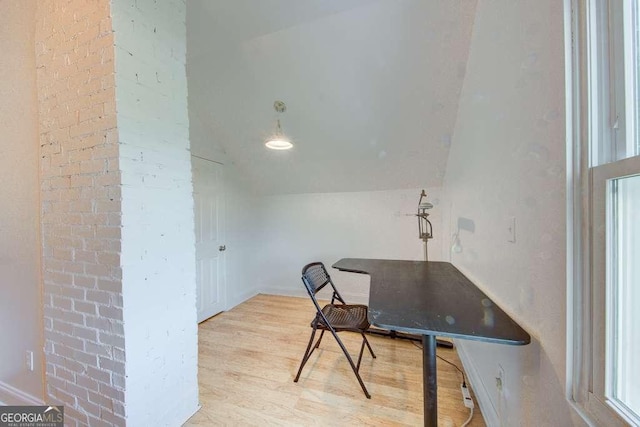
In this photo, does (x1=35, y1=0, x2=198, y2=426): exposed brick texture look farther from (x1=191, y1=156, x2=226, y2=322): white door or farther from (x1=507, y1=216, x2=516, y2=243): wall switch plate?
(x1=507, y1=216, x2=516, y2=243): wall switch plate

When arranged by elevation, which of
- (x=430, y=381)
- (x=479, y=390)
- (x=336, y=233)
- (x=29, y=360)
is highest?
(x=336, y=233)

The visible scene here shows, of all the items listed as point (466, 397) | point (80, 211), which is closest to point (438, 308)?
point (466, 397)

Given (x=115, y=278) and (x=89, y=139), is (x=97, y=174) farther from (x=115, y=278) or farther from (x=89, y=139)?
(x=115, y=278)

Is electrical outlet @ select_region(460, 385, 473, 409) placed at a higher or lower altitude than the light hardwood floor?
higher

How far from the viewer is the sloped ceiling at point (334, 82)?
5.55 ft

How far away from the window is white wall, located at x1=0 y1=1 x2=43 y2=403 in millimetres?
2619

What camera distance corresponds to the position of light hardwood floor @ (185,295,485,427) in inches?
56.5

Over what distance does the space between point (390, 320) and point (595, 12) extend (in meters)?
1.19

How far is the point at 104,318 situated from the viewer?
117 centimetres

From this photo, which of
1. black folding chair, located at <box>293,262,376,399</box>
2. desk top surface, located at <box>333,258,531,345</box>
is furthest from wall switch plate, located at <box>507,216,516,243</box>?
black folding chair, located at <box>293,262,376,399</box>

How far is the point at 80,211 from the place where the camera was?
123cm

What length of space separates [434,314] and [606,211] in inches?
27.3

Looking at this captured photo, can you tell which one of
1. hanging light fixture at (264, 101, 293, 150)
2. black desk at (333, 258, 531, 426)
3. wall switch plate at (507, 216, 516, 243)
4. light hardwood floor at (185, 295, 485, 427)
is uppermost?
hanging light fixture at (264, 101, 293, 150)

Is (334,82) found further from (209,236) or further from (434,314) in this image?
(209,236)
